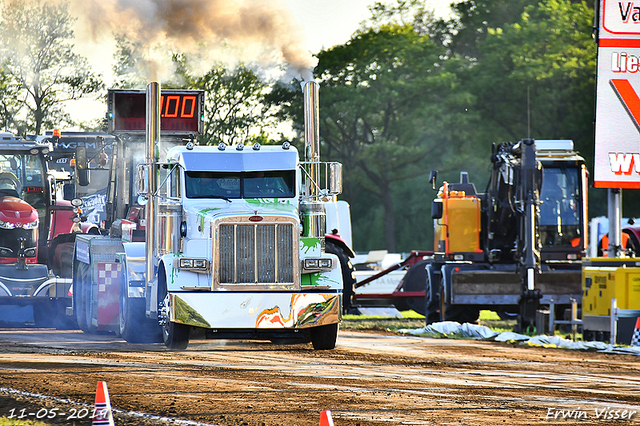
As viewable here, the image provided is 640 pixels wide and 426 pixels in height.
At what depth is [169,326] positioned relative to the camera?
1403cm

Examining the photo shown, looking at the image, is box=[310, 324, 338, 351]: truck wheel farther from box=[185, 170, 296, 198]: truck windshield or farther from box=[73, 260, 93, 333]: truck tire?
box=[73, 260, 93, 333]: truck tire

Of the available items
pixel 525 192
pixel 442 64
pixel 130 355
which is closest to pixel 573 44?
pixel 442 64

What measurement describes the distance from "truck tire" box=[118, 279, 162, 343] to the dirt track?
0.31 metres

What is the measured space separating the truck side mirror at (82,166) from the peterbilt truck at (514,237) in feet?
26.6

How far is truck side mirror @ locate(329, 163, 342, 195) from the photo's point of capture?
549 inches

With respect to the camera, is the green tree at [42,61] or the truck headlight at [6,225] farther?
the green tree at [42,61]

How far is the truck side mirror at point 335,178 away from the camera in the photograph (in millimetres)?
13945

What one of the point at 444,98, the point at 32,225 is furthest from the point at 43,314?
the point at 444,98

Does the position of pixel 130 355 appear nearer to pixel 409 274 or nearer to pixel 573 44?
pixel 409 274

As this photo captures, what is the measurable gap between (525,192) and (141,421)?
45.1 ft

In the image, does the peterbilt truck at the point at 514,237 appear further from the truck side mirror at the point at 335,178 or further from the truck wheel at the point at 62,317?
the truck wheel at the point at 62,317

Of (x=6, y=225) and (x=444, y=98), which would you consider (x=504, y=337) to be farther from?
(x=444, y=98)

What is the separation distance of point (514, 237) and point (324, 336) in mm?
9490

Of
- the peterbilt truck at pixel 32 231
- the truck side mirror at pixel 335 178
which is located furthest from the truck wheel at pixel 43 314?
the truck side mirror at pixel 335 178
